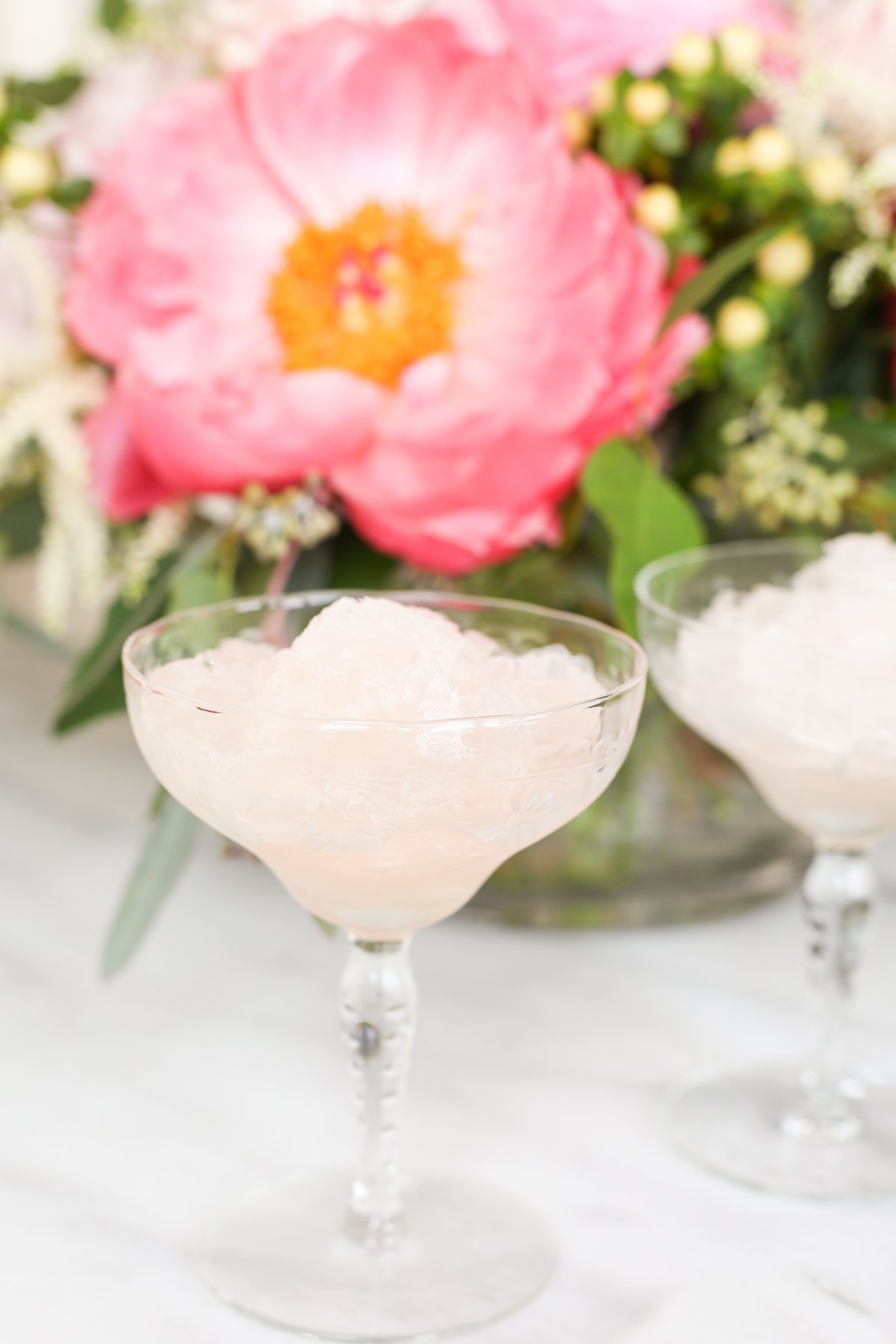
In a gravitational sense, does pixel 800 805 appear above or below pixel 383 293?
below

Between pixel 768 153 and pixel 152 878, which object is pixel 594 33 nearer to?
pixel 768 153

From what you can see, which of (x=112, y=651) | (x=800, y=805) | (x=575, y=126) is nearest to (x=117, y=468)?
(x=112, y=651)

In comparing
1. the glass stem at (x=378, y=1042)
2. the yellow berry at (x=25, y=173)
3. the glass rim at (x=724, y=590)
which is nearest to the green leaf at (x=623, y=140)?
the glass rim at (x=724, y=590)

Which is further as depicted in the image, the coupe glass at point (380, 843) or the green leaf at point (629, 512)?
Result: the green leaf at point (629, 512)

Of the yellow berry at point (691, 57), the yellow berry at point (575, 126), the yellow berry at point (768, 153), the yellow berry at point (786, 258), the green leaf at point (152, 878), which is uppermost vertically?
the yellow berry at point (691, 57)

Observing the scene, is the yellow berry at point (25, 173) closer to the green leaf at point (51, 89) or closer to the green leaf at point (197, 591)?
the green leaf at point (51, 89)

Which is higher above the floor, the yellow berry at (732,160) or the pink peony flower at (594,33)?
the pink peony flower at (594,33)

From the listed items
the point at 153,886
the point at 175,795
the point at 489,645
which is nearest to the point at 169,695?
the point at 175,795

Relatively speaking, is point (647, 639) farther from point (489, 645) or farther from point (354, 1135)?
point (354, 1135)
